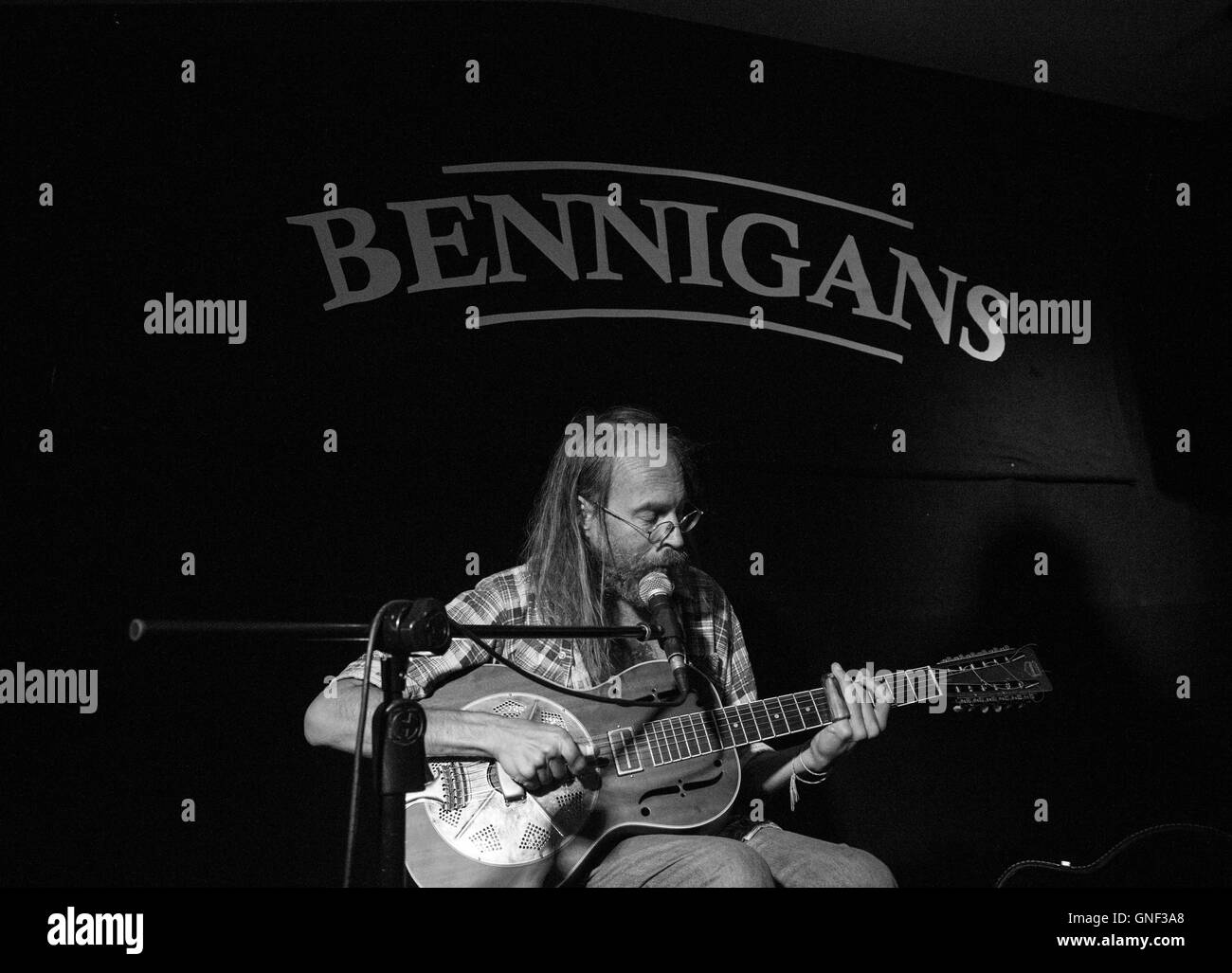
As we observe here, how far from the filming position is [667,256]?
2820mm

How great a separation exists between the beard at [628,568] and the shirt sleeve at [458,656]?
243mm

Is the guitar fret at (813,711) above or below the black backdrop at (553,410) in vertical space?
below

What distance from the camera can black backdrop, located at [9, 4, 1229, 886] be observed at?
2.61 metres

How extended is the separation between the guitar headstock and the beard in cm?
68

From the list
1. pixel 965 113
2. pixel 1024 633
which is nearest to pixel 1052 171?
pixel 965 113

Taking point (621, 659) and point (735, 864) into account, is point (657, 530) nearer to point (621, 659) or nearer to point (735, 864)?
point (621, 659)

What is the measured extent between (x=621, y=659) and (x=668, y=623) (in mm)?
338

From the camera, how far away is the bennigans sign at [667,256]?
108 inches

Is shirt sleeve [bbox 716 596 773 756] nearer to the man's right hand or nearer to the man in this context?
the man

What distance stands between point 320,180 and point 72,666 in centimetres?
127

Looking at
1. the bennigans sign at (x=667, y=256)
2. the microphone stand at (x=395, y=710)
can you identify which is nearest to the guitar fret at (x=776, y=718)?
the bennigans sign at (x=667, y=256)

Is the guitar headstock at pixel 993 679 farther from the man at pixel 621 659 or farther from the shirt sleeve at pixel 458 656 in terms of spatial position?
the shirt sleeve at pixel 458 656

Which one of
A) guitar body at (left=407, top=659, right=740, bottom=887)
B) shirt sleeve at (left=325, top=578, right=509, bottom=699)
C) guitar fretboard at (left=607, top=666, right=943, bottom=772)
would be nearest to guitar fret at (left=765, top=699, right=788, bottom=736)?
guitar fretboard at (left=607, top=666, right=943, bottom=772)
